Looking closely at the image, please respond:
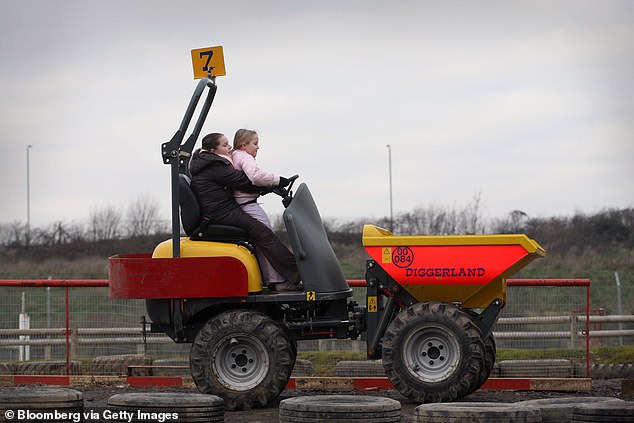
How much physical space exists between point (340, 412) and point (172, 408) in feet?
3.84

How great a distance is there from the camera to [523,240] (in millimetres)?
10008

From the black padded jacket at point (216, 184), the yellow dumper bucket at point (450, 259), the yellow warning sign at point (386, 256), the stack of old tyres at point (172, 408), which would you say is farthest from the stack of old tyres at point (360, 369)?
the stack of old tyres at point (172, 408)

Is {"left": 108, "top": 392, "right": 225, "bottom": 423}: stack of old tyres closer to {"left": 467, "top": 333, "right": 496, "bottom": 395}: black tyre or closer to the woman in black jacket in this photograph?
the woman in black jacket

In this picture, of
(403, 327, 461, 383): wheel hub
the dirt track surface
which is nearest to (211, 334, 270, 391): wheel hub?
the dirt track surface

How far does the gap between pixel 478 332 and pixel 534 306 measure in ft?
23.3

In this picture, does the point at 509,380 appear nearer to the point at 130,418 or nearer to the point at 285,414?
the point at 285,414

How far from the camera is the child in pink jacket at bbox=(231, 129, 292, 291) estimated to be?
1051 cm

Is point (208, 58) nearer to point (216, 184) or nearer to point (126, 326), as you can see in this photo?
point (216, 184)

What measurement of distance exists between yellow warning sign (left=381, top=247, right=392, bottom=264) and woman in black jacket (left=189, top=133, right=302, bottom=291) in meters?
0.85

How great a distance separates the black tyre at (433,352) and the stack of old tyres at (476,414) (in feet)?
6.18

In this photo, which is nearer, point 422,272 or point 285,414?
point 285,414

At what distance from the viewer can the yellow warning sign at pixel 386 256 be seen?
1025 centimetres

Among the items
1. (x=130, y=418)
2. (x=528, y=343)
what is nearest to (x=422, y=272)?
(x=130, y=418)

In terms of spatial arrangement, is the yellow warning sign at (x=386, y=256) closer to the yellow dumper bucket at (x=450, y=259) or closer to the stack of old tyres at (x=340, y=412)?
the yellow dumper bucket at (x=450, y=259)
